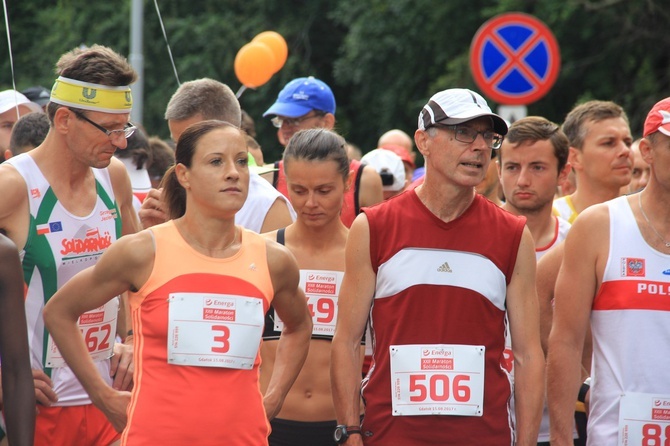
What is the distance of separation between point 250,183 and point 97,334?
4.43ft

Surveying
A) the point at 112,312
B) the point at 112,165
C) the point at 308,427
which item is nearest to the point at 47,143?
the point at 112,165

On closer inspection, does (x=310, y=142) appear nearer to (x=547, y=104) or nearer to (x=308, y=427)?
(x=308, y=427)

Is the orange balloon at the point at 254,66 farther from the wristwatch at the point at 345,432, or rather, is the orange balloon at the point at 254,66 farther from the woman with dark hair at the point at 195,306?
the wristwatch at the point at 345,432

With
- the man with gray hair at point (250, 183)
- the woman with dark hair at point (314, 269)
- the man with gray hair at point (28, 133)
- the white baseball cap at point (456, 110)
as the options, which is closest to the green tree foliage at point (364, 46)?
the man with gray hair at point (28, 133)

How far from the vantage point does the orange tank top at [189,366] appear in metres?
4.45

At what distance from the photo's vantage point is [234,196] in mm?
4699

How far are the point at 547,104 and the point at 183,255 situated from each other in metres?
16.5

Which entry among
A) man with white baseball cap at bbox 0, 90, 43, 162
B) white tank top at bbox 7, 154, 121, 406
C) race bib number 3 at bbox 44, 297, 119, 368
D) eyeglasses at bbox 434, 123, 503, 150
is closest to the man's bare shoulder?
white tank top at bbox 7, 154, 121, 406

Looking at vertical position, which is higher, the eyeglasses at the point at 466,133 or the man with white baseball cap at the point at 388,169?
the eyeglasses at the point at 466,133

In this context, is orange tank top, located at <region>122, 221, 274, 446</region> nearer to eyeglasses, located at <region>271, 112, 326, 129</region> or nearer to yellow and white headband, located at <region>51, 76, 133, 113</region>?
yellow and white headband, located at <region>51, 76, 133, 113</region>

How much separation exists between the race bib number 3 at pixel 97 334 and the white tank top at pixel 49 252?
0.13 ft

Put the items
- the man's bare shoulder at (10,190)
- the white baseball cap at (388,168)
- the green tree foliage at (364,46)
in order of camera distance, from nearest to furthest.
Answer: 1. the man's bare shoulder at (10,190)
2. the white baseball cap at (388,168)
3. the green tree foliage at (364,46)

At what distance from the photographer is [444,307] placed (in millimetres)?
4809

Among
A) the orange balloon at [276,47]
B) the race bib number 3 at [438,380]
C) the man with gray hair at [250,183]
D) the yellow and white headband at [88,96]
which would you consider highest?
the orange balloon at [276,47]
